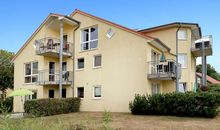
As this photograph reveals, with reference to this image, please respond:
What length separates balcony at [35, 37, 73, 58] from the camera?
27.6 metres

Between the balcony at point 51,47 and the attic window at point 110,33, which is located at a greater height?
the attic window at point 110,33

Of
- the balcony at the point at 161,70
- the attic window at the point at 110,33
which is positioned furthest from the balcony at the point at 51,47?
the balcony at the point at 161,70

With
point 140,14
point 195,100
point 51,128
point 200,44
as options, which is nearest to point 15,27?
point 140,14

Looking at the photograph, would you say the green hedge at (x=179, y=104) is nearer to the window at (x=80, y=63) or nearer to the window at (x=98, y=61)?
the window at (x=98, y=61)

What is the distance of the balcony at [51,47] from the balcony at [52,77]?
1.76 metres

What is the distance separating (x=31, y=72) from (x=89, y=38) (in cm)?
830

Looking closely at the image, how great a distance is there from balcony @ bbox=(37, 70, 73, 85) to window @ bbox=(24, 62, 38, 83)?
68.9 inches

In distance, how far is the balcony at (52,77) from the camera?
27.6m

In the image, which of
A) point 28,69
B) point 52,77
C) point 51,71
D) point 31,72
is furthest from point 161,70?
point 28,69

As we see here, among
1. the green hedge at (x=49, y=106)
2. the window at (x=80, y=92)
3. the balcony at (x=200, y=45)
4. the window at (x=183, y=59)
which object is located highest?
the balcony at (x=200, y=45)

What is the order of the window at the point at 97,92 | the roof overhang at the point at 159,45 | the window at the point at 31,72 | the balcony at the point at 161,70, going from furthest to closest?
the window at the point at 31,72 → the window at the point at 97,92 → the roof overhang at the point at 159,45 → the balcony at the point at 161,70

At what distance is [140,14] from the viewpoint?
20125 millimetres

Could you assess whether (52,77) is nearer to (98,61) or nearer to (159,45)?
(98,61)

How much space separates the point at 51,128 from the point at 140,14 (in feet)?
47.6
